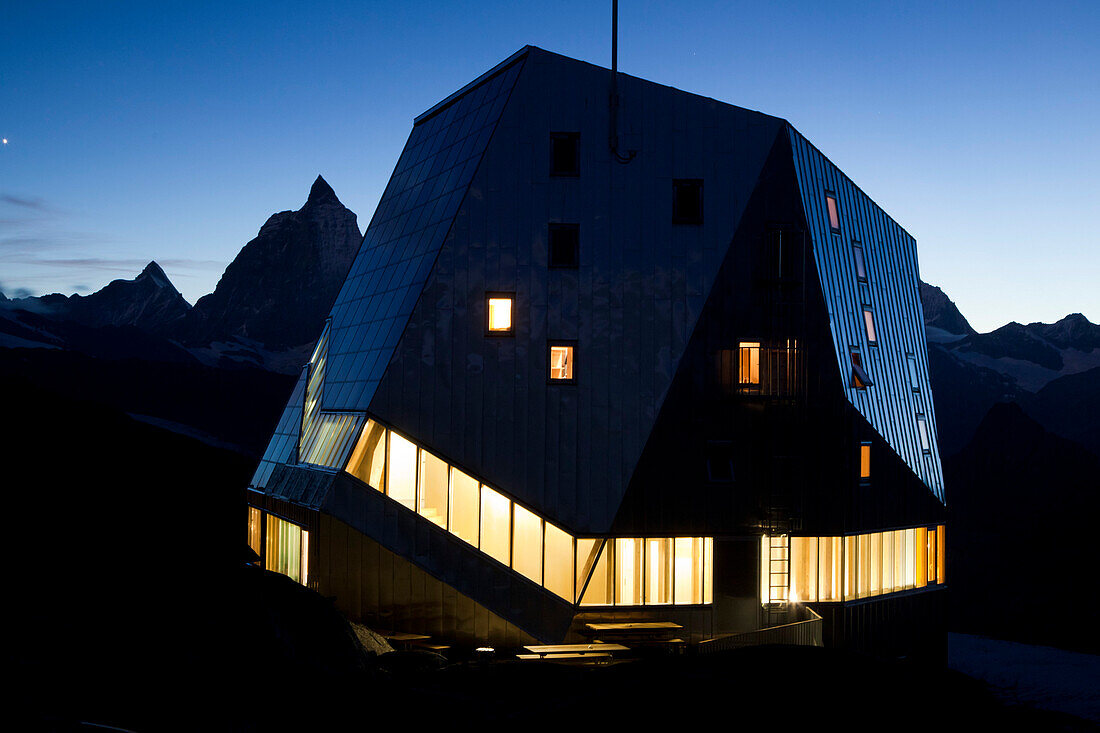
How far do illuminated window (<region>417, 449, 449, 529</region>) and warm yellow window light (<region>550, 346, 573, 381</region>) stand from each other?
466 cm

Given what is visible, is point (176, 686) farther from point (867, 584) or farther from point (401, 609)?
point (867, 584)

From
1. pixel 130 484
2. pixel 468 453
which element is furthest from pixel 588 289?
pixel 130 484

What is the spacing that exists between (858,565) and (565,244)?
15068mm

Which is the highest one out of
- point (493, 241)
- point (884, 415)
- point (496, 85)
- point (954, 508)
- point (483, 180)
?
point (496, 85)

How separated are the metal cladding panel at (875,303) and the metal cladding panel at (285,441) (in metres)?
20.5

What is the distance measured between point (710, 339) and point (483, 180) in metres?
9.15

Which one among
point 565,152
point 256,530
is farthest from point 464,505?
point 256,530

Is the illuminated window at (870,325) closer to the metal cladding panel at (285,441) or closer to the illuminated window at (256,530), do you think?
the metal cladding panel at (285,441)

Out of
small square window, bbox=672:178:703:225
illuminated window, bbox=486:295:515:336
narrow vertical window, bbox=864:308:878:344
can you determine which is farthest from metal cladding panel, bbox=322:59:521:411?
narrow vertical window, bbox=864:308:878:344

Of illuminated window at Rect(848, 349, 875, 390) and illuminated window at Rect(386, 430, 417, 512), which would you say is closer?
illuminated window at Rect(386, 430, 417, 512)

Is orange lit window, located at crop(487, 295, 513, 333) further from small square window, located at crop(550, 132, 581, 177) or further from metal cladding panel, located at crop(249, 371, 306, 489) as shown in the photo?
metal cladding panel, located at crop(249, 371, 306, 489)

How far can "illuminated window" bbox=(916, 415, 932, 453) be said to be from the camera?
4016 centimetres

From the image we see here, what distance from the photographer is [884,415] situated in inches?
1448

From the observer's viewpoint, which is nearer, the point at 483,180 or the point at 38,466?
the point at 483,180
